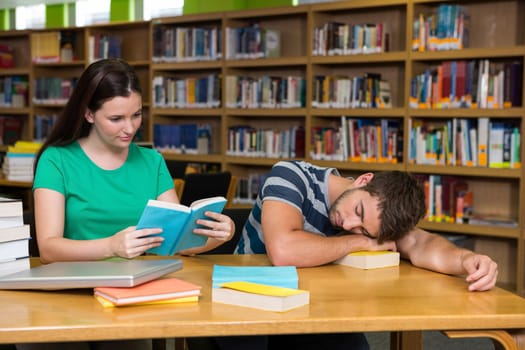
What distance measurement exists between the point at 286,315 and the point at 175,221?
446 mm

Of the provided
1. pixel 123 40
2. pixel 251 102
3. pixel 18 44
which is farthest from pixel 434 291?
pixel 18 44

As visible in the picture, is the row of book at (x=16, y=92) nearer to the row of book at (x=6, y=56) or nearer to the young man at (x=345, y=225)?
the row of book at (x=6, y=56)

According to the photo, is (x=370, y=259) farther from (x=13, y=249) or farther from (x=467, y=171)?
(x=467, y=171)

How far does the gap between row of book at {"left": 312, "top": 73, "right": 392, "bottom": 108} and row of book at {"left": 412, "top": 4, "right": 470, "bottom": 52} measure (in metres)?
0.45

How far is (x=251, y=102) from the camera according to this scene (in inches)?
249

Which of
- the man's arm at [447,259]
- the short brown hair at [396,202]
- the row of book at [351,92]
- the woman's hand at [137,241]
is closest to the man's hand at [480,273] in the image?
the man's arm at [447,259]

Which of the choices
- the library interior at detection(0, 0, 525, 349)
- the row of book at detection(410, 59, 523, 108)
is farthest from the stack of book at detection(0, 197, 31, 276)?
the row of book at detection(410, 59, 523, 108)

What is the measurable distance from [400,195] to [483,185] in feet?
11.8

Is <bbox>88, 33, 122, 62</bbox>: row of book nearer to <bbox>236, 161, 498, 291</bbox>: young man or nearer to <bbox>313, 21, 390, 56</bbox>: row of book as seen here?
<bbox>313, 21, 390, 56</bbox>: row of book

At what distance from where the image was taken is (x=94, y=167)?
2.38 meters

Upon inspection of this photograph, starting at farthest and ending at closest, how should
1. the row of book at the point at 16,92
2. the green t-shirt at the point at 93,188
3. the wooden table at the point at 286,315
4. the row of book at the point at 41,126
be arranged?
the row of book at the point at 16,92
the row of book at the point at 41,126
the green t-shirt at the point at 93,188
the wooden table at the point at 286,315

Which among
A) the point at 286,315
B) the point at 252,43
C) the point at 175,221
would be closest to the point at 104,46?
the point at 252,43

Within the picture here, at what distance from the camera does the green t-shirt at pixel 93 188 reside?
2.28m

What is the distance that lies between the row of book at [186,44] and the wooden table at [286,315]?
4.88m
